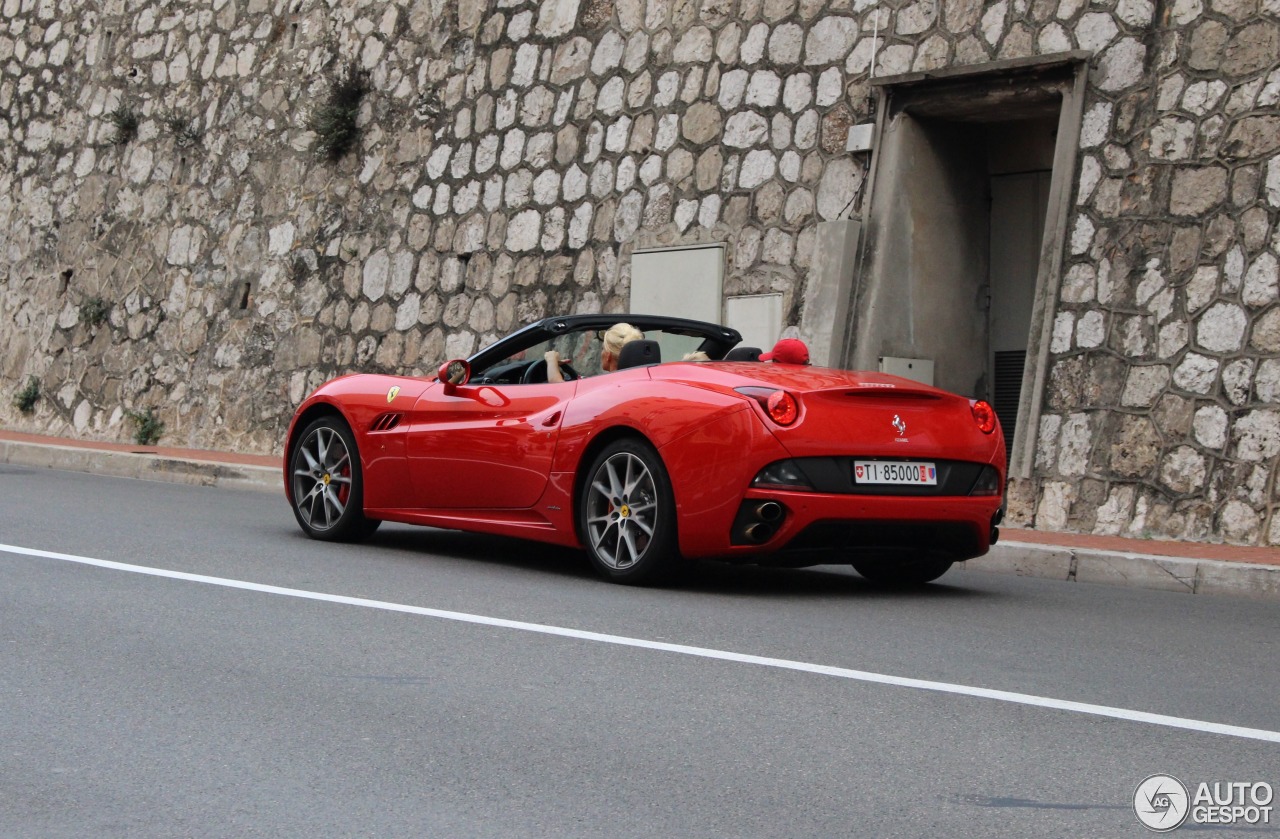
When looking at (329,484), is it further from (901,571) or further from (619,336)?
(901,571)

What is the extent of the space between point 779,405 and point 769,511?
0.47 meters

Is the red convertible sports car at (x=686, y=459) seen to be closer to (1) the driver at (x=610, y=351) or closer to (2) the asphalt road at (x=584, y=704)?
(1) the driver at (x=610, y=351)

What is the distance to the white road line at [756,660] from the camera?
4852 millimetres

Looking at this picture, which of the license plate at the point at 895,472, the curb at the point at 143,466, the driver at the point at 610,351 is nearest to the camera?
the license plate at the point at 895,472

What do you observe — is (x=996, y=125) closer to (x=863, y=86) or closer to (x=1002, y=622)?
(x=863, y=86)

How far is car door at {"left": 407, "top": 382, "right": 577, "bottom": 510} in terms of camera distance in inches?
320

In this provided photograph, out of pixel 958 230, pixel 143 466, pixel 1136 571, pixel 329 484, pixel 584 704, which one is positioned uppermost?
pixel 958 230

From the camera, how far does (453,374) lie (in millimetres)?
8680

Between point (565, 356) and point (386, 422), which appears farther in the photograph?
point (386, 422)

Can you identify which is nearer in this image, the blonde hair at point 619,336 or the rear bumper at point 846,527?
the rear bumper at point 846,527

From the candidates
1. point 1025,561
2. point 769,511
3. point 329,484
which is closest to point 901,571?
point 1025,561

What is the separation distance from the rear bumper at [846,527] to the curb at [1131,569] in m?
1.88

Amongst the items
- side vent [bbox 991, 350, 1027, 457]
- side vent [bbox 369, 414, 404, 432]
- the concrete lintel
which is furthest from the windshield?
side vent [bbox 991, 350, 1027, 457]

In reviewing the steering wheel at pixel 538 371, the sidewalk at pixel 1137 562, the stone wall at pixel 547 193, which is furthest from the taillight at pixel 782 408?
the stone wall at pixel 547 193
